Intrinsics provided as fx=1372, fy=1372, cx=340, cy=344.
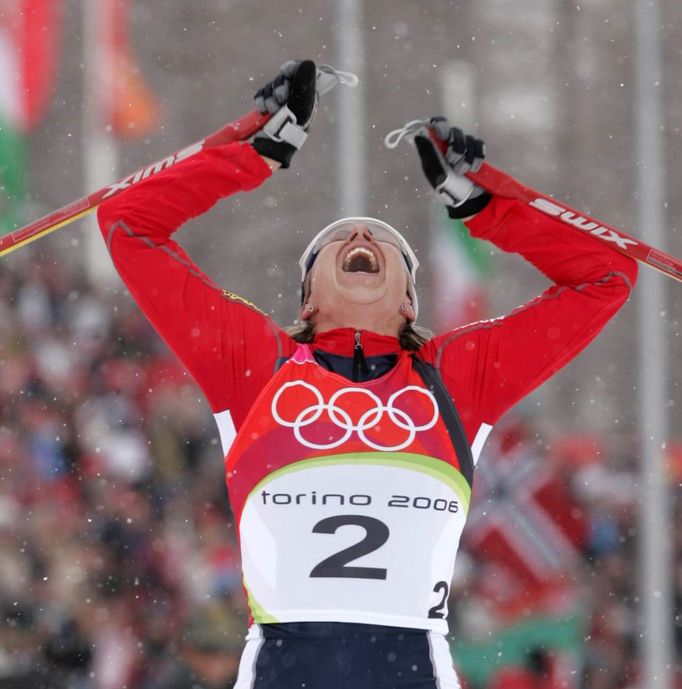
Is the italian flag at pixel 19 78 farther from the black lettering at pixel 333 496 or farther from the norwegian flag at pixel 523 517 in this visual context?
A: the black lettering at pixel 333 496

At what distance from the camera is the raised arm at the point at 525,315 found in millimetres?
3910

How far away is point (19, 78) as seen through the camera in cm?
1345

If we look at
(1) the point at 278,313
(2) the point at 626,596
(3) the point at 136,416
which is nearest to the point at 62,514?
(3) the point at 136,416

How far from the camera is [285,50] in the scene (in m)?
19.4

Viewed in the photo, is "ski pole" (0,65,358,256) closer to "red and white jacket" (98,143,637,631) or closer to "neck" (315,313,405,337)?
"red and white jacket" (98,143,637,631)

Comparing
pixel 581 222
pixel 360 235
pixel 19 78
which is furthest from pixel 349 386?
pixel 19 78

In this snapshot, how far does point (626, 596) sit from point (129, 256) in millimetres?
7097

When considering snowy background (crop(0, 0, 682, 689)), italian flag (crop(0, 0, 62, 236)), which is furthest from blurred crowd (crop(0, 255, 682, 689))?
italian flag (crop(0, 0, 62, 236))

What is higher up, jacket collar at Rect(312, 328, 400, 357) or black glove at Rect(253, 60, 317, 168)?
black glove at Rect(253, 60, 317, 168)

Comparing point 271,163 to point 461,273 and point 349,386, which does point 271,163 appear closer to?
point 349,386

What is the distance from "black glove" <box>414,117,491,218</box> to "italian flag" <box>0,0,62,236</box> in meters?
8.34

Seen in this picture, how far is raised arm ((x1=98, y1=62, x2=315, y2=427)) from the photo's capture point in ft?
12.6

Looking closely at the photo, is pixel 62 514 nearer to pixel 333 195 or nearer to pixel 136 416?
pixel 136 416

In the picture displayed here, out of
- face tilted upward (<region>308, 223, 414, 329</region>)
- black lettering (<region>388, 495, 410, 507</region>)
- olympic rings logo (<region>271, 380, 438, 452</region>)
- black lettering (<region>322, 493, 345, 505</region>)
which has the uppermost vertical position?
face tilted upward (<region>308, 223, 414, 329</region>)
